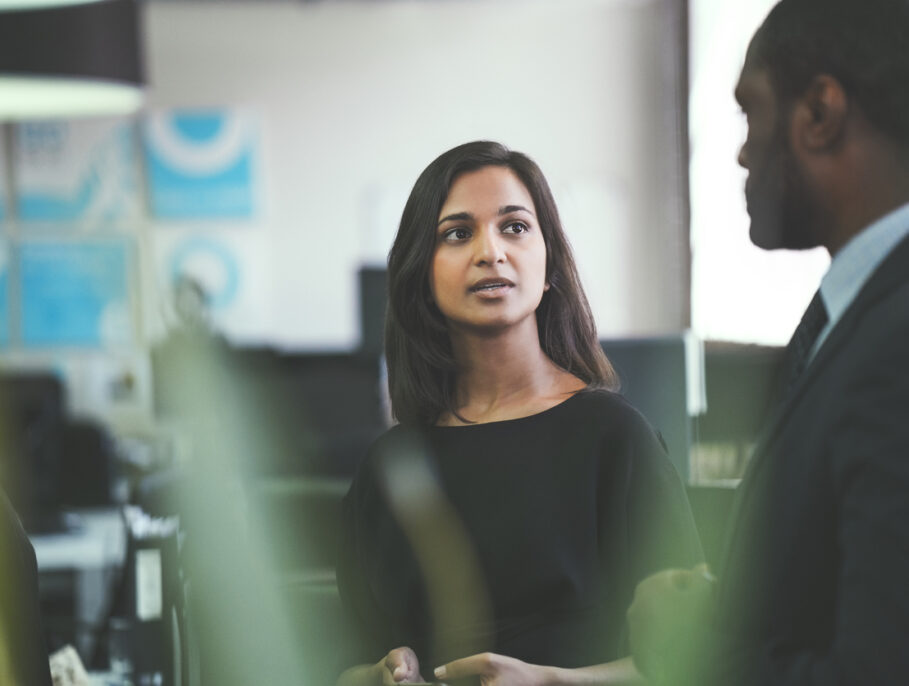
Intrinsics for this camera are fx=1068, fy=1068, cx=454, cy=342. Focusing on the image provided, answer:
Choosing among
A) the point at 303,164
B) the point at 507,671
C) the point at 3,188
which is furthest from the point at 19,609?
the point at 3,188

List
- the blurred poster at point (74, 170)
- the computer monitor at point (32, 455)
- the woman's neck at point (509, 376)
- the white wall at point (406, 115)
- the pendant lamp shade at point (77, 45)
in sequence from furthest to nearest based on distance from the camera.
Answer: the white wall at point (406, 115)
the blurred poster at point (74, 170)
the computer monitor at point (32, 455)
the pendant lamp shade at point (77, 45)
the woman's neck at point (509, 376)

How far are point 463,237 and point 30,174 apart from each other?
18.9 feet

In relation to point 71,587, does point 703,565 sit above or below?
above

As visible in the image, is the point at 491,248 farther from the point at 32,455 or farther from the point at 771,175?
the point at 32,455

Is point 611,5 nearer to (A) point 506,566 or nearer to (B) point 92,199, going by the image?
(B) point 92,199

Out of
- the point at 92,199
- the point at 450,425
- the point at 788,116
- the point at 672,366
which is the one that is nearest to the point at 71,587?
the point at 672,366

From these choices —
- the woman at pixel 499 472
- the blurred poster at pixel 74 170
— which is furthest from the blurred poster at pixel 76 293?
the woman at pixel 499 472

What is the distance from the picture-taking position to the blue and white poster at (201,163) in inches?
246

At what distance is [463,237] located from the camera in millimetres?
1040

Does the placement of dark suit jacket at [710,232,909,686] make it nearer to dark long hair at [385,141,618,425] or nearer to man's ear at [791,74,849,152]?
man's ear at [791,74,849,152]

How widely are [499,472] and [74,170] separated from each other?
5715 mm

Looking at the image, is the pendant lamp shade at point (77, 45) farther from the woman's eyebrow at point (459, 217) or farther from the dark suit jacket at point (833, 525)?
the dark suit jacket at point (833, 525)

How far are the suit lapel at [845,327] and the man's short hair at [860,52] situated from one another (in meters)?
0.09

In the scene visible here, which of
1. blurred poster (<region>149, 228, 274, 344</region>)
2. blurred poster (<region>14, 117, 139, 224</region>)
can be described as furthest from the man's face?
blurred poster (<region>14, 117, 139, 224</region>)
